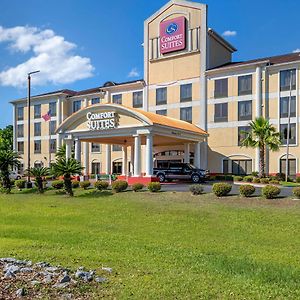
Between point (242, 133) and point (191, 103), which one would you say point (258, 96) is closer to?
point (242, 133)

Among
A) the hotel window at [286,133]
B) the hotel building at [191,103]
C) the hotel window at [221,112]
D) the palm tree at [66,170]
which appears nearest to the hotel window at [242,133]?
the hotel building at [191,103]

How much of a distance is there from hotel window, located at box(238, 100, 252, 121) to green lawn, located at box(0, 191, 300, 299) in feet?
81.8

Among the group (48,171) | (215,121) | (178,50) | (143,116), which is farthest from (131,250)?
(178,50)

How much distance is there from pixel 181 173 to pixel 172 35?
798 inches

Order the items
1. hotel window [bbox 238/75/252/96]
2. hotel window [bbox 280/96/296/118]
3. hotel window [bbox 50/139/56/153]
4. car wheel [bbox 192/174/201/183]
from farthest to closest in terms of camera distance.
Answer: hotel window [bbox 50/139/56/153] < hotel window [bbox 238/75/252/96] < hotel window [bbox 280/96/296/118] < car wheel [bbox 192/174/201/183]

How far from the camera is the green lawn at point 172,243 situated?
6852 mm

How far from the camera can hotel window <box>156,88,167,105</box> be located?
49094 mm

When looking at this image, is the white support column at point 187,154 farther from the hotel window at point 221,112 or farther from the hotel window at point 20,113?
the hotel window at point 20,113

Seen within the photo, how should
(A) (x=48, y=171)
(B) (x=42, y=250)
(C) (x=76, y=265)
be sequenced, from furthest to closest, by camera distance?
(A) (x=48, y=171) < (B) (x=42, y=250) < (C) (x=76, y=265)

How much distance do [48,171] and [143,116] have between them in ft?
29.0

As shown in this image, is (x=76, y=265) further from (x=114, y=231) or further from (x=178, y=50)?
(x=178, y=50)

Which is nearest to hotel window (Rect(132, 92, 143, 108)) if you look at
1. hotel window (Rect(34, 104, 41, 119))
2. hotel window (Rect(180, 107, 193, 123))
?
hotel window (Rect(180, 107, 193, 123))

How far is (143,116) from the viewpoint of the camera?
109 ft

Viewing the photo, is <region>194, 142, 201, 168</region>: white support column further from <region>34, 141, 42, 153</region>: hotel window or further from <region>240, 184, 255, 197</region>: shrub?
<region>34, 141, 42, 153</region>: hotel window
